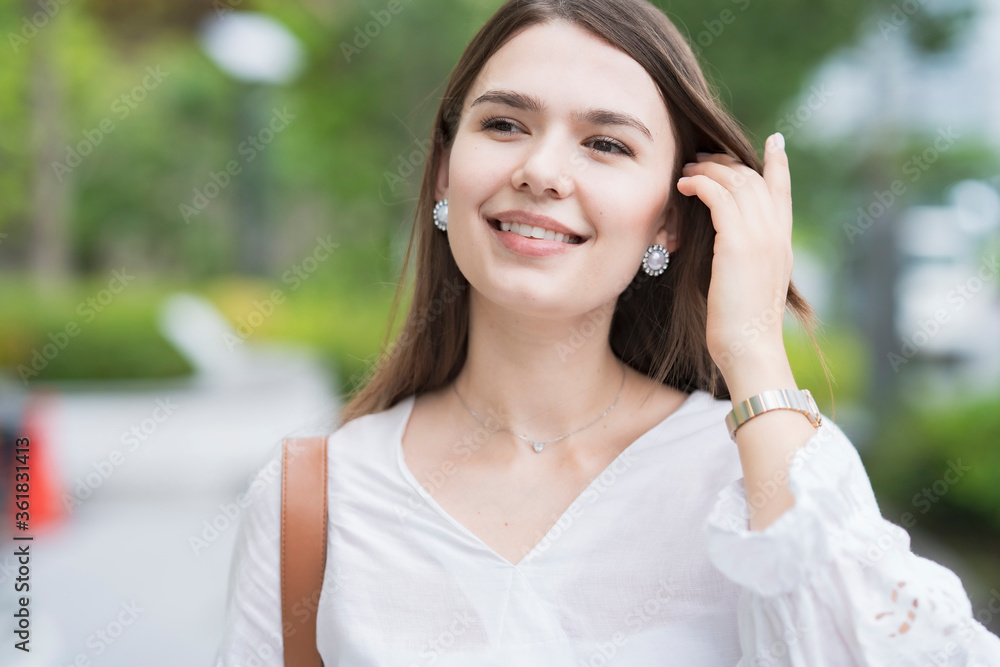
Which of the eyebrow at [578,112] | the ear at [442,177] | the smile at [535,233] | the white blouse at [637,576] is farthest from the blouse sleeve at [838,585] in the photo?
the ear at [442,177]

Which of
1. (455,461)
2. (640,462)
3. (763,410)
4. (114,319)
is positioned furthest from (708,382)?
(114,319)

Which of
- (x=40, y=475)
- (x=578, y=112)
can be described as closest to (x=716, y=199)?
(x=578, y=112)

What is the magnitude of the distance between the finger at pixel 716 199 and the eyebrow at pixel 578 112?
129 mm

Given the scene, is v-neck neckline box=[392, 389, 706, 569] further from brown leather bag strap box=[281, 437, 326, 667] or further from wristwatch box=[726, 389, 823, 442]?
wristwatch box=[726, 389, 823, 442]

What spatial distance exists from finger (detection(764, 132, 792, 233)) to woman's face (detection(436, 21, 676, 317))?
0.22m

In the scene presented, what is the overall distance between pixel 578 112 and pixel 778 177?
0.43 m

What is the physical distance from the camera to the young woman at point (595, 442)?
4.71ft

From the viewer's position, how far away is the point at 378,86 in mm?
11180

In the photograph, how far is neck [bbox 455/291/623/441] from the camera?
1.90 m

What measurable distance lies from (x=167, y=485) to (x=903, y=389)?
6.29 metres

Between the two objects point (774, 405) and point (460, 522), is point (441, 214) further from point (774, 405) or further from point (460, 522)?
point (774, 405)

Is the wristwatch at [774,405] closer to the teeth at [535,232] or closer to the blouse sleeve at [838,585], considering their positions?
the blouse sleeve at [838,585]

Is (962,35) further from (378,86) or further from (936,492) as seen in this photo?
(378,86)

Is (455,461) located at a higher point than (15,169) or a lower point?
higher
